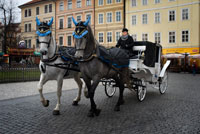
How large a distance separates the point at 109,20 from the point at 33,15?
2006 cm

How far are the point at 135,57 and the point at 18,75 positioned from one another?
9080 millimetres

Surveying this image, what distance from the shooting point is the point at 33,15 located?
148 ft

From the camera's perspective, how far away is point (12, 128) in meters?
4.17

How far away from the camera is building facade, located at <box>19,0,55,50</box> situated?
140 feet

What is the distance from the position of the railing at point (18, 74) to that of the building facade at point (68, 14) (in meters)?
25.4

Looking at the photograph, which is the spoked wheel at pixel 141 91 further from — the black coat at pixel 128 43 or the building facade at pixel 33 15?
the building facade at pixel 33 15

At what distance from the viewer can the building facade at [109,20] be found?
3444cm

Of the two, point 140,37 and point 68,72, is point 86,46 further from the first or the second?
point 140,37

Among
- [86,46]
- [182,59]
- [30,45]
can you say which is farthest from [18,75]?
[30,45]

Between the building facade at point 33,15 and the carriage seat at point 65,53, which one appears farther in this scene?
the building facade at point 33,15

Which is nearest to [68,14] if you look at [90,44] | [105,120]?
[90,44]

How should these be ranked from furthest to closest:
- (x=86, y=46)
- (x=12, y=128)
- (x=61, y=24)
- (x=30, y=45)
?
1. (x=30, y=45)
2. (x=61, y=24)
3. (x=86, y=46)
4. (x=12, y=128)

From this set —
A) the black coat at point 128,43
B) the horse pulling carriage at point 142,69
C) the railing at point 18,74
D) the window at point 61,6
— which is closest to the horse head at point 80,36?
the horse pulling carriage at point 142,69

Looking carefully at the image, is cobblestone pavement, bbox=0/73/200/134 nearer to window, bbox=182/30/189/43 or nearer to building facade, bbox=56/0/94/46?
window, bbox=182/30/189/43
